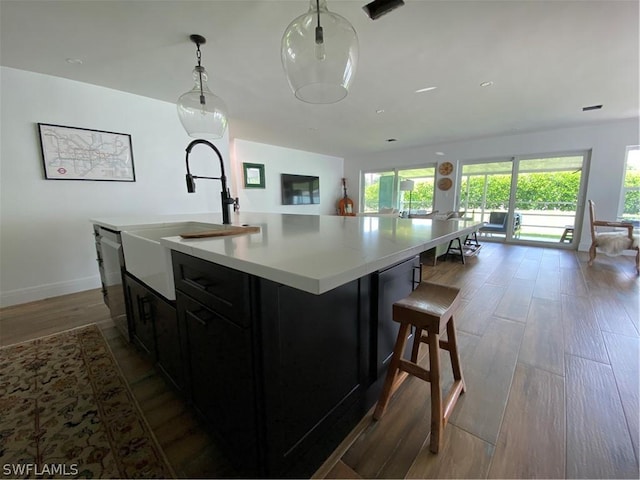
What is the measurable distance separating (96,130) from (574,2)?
4.56 meters

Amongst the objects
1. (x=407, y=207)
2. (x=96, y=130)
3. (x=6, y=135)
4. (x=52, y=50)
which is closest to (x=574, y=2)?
(x=52, y=50)

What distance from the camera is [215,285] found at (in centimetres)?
86

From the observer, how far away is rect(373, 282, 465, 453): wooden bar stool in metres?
1.07

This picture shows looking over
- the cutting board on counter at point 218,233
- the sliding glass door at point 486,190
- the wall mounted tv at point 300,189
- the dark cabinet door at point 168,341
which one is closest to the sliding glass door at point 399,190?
the sliding glass door at point 486,190

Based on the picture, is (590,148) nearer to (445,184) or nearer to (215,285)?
(445,184)

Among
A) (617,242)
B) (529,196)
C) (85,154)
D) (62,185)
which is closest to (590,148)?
(529,196)

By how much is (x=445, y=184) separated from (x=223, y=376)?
697 cm

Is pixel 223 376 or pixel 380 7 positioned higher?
pixel 380 7

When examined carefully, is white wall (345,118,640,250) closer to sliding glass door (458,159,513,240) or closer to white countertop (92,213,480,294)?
sliding glass door (458,159,513,240)

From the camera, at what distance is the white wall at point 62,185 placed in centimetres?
260

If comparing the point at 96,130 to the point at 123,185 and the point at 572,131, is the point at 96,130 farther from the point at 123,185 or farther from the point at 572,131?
the point at 572,131

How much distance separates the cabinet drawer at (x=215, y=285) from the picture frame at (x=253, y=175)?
524cm

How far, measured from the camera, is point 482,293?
9.52ft

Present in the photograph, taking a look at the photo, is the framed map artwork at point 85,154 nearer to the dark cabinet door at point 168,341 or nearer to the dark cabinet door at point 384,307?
the dark cabinet door at point 168,341
